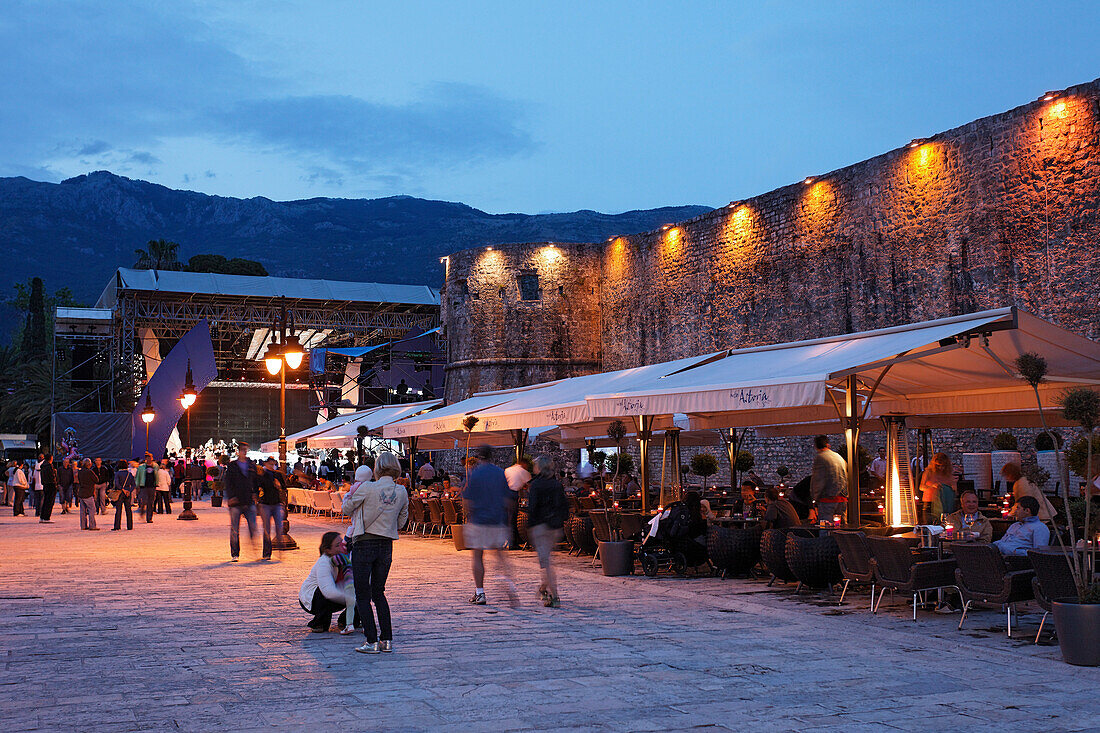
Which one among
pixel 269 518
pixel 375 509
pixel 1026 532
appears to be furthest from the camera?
pixel 269 518

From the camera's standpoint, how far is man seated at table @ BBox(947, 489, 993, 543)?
7742mm

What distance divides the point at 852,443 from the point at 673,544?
2.26 meters

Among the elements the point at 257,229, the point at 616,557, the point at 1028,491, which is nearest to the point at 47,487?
the point at 616,557

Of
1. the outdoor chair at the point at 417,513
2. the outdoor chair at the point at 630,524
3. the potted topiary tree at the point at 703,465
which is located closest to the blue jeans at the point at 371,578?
the outdoor chair at the point at 630,524

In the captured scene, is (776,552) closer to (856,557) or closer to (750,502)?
(856,557)

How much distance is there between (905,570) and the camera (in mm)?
7230

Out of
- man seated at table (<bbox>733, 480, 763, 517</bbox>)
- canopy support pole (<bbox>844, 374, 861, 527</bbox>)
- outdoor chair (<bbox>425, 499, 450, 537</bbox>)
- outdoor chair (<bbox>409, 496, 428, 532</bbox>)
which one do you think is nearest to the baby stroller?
man seated at table (<bbox>733, 480, 763, 517</bbox>)

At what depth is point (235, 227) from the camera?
146 metres

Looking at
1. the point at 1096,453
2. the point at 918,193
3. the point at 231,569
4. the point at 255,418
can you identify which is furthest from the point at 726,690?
the point at 255,418

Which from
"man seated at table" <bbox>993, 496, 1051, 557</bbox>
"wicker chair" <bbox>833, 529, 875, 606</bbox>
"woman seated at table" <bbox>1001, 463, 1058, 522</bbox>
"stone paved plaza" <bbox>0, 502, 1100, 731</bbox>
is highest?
"woman seated at table" <bbox>1001, 463, 1058, 522</bbox>

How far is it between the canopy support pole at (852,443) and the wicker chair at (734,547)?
111 cm

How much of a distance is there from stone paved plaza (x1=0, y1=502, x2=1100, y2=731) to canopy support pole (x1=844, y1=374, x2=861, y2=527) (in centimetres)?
76

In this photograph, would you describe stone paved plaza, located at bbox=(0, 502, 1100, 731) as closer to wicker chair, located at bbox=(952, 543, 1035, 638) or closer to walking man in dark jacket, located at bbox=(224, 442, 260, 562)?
wicker chair, located at bbox=(952, 543, 1035, 638)

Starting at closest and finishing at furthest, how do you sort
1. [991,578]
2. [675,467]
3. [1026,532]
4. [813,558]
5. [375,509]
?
[375,509], [991,578], [1026,532], [813,558], [675,467]
